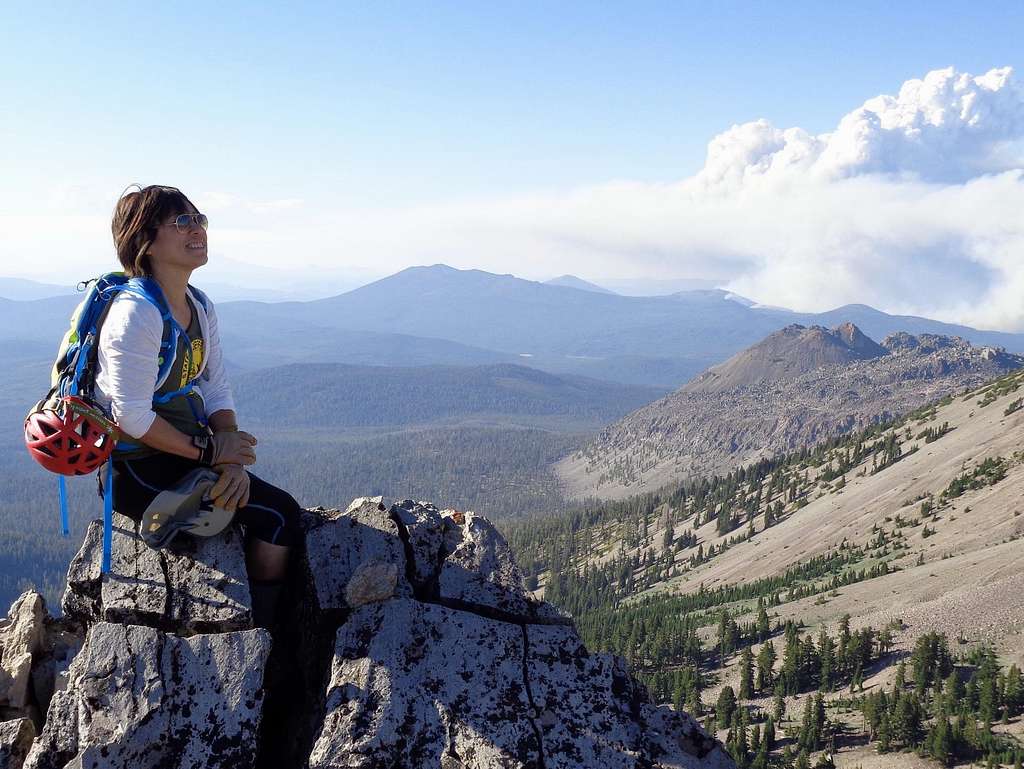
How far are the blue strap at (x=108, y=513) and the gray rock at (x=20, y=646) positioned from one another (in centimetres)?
259

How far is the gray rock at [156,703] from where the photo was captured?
23.7ft

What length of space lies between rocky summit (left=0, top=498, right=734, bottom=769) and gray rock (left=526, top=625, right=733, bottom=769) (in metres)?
0.03

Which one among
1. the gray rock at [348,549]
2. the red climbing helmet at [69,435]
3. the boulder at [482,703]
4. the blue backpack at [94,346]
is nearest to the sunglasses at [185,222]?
the blue backpack at [94,346]

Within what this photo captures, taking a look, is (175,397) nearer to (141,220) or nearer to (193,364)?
(193,364)

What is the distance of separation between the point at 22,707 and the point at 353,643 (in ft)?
16.0

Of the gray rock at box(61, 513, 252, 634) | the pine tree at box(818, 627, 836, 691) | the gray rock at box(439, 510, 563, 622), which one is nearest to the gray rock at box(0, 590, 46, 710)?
the gray rock at box(61, 513, 252, 634)

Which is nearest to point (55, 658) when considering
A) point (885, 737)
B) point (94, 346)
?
point (94, 346)

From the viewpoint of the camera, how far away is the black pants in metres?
8.58

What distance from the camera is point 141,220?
8.51m

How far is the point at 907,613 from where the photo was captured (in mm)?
73750

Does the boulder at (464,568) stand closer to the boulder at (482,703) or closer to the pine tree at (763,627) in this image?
the boulder at (482,703)

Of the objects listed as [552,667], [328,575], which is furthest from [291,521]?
[552,667]

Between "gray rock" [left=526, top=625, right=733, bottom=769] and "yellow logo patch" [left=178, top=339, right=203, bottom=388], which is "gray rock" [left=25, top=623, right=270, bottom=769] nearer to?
"yellow logo patch" [left=178, top=339, right=203, bottom=388]

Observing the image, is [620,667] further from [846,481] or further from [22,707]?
[846,481]
